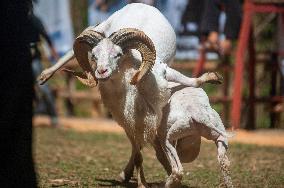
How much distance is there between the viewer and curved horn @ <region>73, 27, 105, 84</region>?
7.46 m

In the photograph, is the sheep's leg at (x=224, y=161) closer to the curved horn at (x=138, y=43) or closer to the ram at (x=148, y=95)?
the ram at (x=148, y=95)

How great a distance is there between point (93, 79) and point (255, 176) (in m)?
2.58

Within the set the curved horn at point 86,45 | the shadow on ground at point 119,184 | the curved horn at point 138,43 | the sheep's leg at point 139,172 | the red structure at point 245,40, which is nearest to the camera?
the curved horn at point 138,43

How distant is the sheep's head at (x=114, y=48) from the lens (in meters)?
7.23

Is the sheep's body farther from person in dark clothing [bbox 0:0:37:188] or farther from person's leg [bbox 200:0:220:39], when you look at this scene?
person's leg [bbox 200:0:220:39]

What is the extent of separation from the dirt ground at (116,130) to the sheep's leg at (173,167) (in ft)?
16.0

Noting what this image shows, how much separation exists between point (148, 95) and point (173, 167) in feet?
2.49

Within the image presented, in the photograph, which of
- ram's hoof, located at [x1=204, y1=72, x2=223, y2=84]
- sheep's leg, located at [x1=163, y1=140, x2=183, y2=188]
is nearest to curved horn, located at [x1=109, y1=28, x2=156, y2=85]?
ram's hoof, located at [x1=204, y1=72, x2=223, y2=84]

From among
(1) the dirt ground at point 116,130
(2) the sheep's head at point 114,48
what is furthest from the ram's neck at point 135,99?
(1) the dirt ground at point 116,130

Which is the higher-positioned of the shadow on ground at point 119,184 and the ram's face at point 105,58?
the ram's face at point 105,58

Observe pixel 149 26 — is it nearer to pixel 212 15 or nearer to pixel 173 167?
pixel 173 167

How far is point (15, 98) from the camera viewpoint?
5754 millimetres

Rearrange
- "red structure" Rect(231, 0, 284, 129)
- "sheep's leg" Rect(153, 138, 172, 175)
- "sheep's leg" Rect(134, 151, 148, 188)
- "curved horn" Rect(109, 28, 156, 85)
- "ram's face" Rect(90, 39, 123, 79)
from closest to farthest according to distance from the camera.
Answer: "ram's face" Rect(90, 39, 123, 79) → "curved horn" Rect(109, 28, 156, 85) → "sheep's leg" Rect(134, 151, 148, 188) → "sheep's leg" Rect(153, 138, 172, 175) → "red structure" Rect(231, 0, 284, 129)

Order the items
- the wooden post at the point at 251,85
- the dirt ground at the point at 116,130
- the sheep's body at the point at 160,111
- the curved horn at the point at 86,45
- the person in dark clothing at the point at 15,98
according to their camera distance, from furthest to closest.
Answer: the wooden post at the point at 251,85 < the dirt ground at the point at 116,130 < the sheep's body at the point at 160,111 < the curved horn at the point at 86,45 < the person in dark clothing at the point at 15,98
